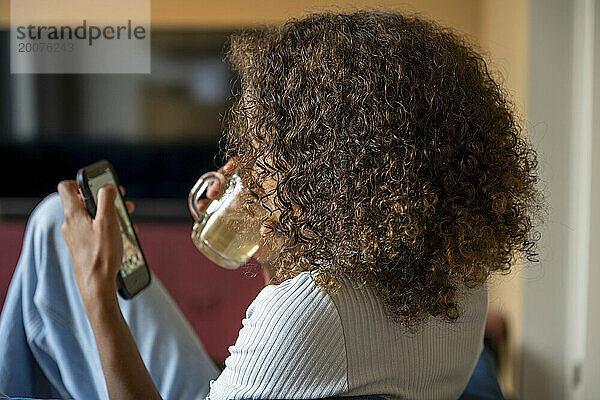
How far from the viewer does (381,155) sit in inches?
17.1

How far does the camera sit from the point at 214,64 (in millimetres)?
888

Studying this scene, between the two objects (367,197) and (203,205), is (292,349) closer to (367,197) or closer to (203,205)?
(367,197)

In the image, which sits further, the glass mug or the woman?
the glass mug

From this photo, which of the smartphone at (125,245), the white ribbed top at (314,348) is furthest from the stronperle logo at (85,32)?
the white ribbed top at (314,348)

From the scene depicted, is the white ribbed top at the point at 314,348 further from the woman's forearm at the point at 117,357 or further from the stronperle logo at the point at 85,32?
the stronperle logo at the point at 85,32

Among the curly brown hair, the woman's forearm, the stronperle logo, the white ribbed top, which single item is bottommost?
the woman's forearm

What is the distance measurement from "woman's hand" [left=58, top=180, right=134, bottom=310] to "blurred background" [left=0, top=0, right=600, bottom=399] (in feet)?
0.60

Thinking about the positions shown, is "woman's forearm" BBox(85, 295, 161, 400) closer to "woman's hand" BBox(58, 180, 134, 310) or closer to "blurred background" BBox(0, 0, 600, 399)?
"woman's hand" BBox(58, 180, 134, 310)

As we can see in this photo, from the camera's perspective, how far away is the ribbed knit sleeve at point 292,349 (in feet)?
1.37

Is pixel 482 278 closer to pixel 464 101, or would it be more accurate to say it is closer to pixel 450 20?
pixel 464 101

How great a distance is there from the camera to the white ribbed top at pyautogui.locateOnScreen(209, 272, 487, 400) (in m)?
0.42

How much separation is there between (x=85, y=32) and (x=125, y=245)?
0.27 m

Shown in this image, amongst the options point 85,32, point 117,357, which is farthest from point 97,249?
point 85,32

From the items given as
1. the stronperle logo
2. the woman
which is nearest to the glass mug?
the woman
